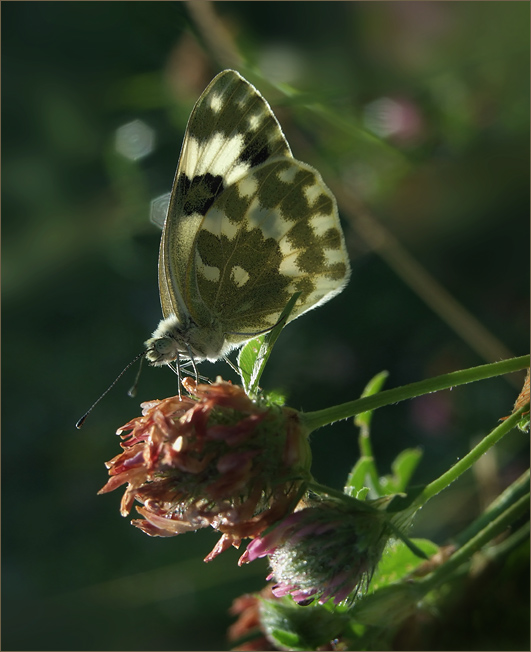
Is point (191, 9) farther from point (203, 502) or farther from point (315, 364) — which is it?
point (203, 502)

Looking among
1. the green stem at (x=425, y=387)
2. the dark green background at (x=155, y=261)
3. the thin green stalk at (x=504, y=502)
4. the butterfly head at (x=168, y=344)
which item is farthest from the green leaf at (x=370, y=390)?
the dark green background at (x=155, y=261)

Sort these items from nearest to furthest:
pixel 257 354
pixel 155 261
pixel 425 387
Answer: pixel 425 387 → pixel 257 354 → pixel 155 261

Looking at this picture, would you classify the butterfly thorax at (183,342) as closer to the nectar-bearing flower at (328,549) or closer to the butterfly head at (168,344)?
the butterfly head at (168,344)

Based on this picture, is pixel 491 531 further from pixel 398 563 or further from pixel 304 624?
pixel 304 624

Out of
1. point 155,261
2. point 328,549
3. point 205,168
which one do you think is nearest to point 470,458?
point 328,549


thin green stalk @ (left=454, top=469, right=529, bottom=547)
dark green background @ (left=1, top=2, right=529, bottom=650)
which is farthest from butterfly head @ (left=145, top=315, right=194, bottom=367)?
dark green background @ (left=1, top=2, right=529, bottom=650)

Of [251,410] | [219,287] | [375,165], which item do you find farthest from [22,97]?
[251,410]

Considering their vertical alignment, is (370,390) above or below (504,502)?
above
